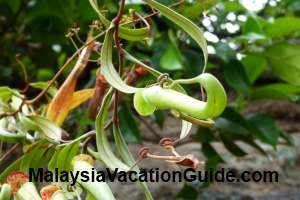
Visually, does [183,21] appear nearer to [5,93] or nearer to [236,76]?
[5,93]

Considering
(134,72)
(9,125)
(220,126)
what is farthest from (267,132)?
(9,125)

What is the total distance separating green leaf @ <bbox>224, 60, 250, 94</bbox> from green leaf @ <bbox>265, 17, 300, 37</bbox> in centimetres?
11

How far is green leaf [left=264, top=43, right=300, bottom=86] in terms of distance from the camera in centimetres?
82

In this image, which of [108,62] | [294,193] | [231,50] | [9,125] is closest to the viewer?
[108,62]

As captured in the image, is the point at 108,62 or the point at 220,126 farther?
the point at 220,126

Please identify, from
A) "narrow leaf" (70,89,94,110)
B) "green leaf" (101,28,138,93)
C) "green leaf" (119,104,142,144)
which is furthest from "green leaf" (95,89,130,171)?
"green leaf" (119,104,142,144)

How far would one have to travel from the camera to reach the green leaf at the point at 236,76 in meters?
0.88

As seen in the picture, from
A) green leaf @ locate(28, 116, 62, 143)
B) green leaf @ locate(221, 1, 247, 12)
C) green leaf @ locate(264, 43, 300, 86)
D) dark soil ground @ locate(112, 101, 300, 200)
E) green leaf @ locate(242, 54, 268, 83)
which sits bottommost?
dark soil ground @ locate(112, 101, 300, 200)

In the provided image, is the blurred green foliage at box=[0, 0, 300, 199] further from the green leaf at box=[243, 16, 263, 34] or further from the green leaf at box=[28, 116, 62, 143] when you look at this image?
the green leaf at box=[28, 116, 62, 143]

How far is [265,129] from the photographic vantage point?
37.0 inches

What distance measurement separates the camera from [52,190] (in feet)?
1.64

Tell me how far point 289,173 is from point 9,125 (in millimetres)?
687

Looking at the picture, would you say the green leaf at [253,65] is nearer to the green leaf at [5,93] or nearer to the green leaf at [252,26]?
the green leaf at [252,26]

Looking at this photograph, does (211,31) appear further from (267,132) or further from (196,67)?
(267,132)
